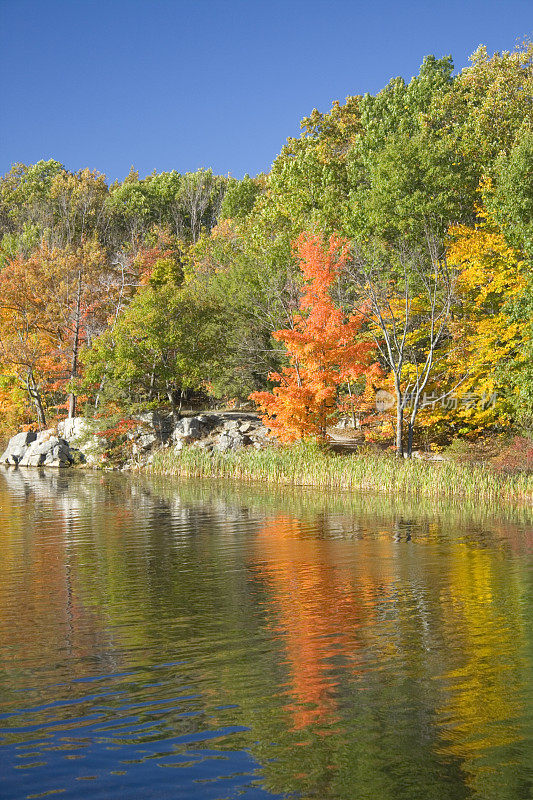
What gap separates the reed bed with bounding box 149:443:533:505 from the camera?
23.3m

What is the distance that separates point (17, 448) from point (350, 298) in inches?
784

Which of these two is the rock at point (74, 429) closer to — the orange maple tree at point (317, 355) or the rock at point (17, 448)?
the rock at point (17, 448)

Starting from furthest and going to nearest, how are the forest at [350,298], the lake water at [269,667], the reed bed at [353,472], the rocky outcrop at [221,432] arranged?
the rocky outcrop at [221,432] < the forest at [350,298] < the reed bed at [353,472] < the lake water at [269,667]

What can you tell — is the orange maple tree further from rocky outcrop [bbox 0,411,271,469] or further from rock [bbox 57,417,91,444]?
rock [bbox 57,417,91,444]

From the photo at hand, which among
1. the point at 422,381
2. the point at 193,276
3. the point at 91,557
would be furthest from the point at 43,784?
the point at 193,276

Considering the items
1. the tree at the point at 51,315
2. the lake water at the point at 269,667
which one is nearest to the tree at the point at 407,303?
the lake water at the point at 269,667

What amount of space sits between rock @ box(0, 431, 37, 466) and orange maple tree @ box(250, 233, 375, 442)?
17.2 m

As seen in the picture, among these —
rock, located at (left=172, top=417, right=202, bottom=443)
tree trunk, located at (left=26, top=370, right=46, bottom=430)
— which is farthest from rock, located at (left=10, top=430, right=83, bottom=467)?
rock, located at (left=172, top=417, right=202, bottom=443)

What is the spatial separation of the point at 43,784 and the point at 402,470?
2048cm

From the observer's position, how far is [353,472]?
2703cm

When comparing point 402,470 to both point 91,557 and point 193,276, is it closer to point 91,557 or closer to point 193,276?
point 91,557

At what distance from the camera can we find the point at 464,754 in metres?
6.53

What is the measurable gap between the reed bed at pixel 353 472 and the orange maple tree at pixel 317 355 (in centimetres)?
120

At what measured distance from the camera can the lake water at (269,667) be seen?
629cm
